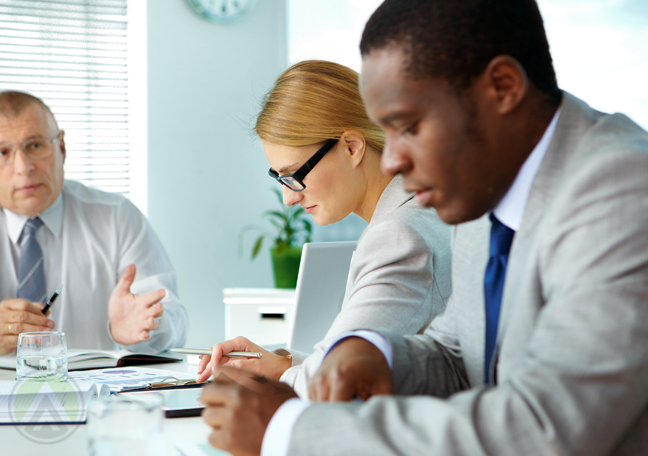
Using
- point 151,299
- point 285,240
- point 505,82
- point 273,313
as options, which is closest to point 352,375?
point 505,82

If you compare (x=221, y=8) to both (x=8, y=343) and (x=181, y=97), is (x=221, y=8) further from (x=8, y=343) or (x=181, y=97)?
(x=8, y=343)

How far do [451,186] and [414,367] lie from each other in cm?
32

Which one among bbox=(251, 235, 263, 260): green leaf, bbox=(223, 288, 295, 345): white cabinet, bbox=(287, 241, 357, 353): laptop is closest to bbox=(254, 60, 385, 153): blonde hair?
bbox=(287, 241, 357, 353): laptop

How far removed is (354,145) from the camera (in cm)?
155

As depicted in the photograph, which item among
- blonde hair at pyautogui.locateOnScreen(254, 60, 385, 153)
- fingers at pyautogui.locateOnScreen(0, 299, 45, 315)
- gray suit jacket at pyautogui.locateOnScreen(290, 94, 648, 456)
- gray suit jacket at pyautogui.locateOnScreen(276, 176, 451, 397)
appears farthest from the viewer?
fingers at pyautogui.locateOnScreen(0, 299, 45, 315)

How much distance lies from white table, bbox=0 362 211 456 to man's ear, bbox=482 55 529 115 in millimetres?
669

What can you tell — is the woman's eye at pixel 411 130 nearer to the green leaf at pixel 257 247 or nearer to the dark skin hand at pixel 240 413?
the dark skin hand at pixel 240 413

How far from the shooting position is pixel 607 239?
0.61m

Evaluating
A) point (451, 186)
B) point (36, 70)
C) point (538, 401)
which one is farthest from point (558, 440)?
point (36, 70)

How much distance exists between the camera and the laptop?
1550 mm

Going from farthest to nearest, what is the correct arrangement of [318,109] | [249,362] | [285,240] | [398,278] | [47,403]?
[285,240] < [318,109] < [249,362] < [398,278] < [47,403]

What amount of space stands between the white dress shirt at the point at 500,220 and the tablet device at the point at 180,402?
318 mm

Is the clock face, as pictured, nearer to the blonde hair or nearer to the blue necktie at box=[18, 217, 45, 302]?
the blue necktie at box=[18, 217, 45, 302]

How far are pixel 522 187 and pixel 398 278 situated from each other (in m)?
0.50
